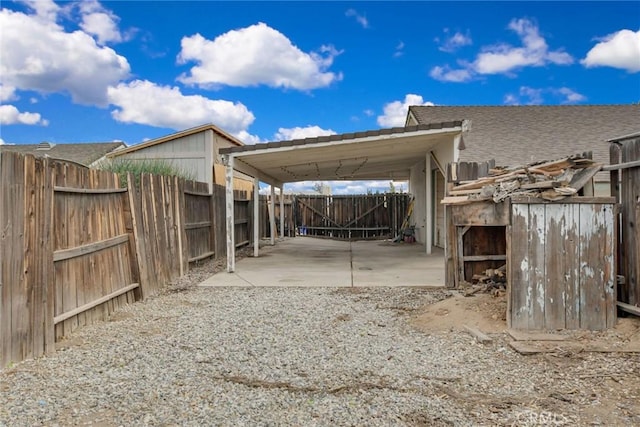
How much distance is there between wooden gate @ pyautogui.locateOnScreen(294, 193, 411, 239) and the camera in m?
18.6

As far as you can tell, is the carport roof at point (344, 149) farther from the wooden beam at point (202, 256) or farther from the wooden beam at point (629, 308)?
the wooden beam at point (629, 308)

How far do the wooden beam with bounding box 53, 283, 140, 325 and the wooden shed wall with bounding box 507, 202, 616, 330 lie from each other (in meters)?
4.50

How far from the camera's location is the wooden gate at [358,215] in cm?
1861

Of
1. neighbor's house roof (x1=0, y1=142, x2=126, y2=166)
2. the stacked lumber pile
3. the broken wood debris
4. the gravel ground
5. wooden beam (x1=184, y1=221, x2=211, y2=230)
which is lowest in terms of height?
the gravel ground

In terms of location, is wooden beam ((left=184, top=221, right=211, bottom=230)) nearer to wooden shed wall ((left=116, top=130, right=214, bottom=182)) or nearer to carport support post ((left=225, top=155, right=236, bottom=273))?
carport support post ((left=225, top=155, right=236, bottom=273))

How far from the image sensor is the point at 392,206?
18.6m

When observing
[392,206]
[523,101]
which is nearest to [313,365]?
[392,206]

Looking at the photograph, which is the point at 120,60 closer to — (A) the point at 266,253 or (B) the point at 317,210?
(A) the point at 266,253

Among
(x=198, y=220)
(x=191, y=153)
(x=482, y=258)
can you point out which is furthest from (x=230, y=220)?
(x=191, y=153)

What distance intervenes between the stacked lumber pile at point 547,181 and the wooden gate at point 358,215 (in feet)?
43.9

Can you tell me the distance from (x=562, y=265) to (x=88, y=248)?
5092 millimetres

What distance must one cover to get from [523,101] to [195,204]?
14.1 meters

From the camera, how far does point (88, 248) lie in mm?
4941

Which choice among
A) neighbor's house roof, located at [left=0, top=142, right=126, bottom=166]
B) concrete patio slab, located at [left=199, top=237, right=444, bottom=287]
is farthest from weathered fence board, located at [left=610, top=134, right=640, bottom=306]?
neighbor's house roof, located at [left=0, top=142, right=126, bottom=166]
